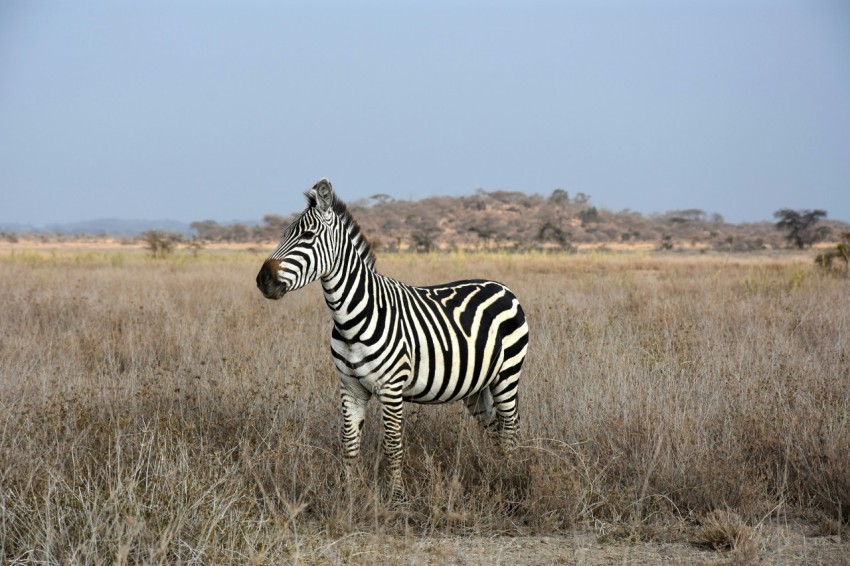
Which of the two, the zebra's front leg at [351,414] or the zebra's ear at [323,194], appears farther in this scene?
the zebra's front leg at [351,414]

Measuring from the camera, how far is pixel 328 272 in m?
4.44

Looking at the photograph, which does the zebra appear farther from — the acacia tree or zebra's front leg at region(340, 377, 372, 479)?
the acacia tree

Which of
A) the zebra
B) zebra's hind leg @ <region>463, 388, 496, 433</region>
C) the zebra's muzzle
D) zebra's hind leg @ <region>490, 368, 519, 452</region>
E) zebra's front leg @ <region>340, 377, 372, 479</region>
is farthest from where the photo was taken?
zebra's hind leg @ <region>463, 388, 496, 433</region>

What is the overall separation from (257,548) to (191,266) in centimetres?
1783

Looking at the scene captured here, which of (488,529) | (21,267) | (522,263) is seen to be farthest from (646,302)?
(21,267)

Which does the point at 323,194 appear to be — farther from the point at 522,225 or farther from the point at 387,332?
the point at 522,225

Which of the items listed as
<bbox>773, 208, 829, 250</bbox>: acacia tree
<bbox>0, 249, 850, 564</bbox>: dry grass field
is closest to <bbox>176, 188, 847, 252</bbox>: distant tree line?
<bbox>773, 208, 829, 250</bbox>: acacia tree

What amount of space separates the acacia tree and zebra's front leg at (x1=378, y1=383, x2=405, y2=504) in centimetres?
4289

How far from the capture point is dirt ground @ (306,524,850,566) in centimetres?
378

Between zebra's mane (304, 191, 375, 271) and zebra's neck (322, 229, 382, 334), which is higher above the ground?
zebra's mane (304, 191, 375, 271)

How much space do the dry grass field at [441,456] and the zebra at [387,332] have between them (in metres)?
0.32

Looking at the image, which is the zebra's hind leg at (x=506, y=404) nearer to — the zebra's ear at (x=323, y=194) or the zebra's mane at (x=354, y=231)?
the zebra's mane at (x=354, y=231)

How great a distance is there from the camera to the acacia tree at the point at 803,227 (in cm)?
4300

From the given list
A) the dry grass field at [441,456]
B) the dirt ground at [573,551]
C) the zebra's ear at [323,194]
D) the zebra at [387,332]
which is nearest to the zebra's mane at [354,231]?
the zebra at [387,332]
